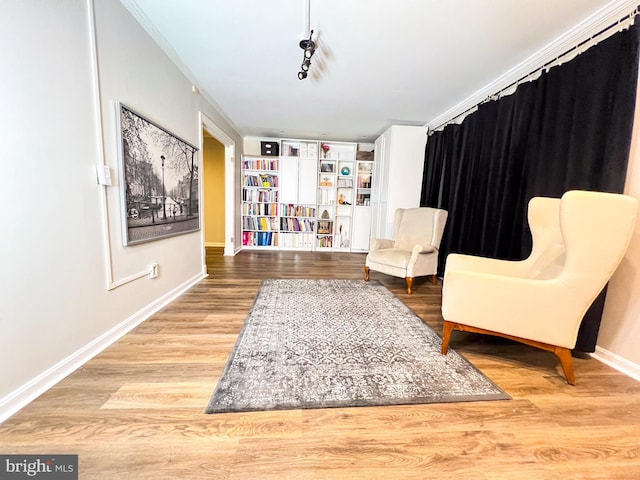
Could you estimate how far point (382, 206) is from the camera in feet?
12.9

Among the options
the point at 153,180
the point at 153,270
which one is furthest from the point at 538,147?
the point at 153,270

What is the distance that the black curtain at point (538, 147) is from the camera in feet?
4.53

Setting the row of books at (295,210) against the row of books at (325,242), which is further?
the row of books at (325,242)

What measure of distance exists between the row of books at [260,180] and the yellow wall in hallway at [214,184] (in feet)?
1.58

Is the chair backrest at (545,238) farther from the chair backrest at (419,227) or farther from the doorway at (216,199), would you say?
the doorway at (216,199)

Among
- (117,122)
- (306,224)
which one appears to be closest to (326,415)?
(117,122)

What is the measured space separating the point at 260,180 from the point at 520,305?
4.40 meters

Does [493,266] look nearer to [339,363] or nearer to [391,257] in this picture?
[391,257]

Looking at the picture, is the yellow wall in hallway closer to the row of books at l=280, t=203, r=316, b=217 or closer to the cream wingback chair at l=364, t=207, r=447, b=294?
the row of books at l=280, t=203, r=316, b=217

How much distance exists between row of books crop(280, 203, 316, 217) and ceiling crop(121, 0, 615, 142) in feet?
6.77

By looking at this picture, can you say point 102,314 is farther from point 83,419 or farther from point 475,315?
point 475,315

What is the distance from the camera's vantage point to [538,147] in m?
1.83

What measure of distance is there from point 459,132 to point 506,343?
2.28m

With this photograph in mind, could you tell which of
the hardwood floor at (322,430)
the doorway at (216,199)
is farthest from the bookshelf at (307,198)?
the hardwood floor at (322,430)
